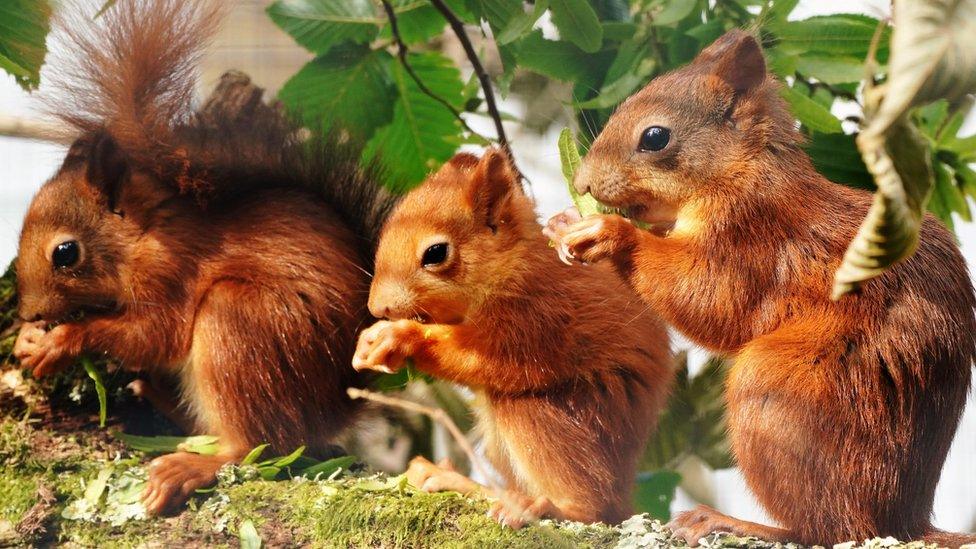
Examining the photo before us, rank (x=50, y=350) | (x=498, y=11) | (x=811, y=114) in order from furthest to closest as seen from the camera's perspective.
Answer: (x=50, y=350) → (x=498, y=11) → (x=811, y=114)

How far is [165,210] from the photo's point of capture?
1.63 meters

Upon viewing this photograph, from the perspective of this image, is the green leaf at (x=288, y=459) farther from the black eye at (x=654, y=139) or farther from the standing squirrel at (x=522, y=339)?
the black eye at (x=654, y=139)

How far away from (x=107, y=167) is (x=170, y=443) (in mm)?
473

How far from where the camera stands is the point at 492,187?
1415 millimetres

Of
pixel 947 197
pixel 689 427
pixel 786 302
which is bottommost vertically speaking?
pixel 689 427

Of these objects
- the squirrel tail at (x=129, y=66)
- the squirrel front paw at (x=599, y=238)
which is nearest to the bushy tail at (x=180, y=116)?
the squirrel tail at (x=129, y=66)

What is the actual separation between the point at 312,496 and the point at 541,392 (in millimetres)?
371

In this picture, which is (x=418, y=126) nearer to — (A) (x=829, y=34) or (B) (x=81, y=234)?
(B) (x=81, y=234)

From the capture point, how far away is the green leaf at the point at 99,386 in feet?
5.46

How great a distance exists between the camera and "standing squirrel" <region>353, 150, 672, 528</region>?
1406mm

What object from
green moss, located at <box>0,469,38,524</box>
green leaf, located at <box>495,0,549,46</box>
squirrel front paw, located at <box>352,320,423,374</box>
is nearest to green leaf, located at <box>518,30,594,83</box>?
green leaf, located at <box>495,0,549,46</box>

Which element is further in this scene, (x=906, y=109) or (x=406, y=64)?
(x=406, y=64)

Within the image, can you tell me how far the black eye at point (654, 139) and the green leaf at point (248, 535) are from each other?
29.6 inches

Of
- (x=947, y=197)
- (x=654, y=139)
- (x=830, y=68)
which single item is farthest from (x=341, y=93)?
(x=947, y=197)
